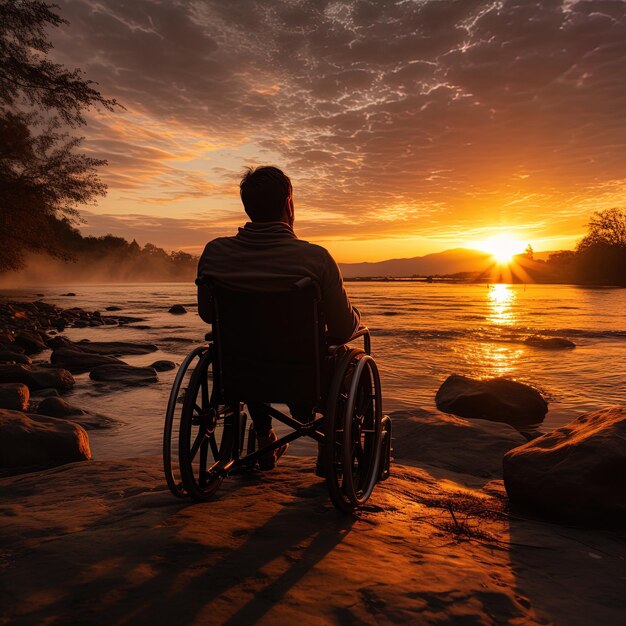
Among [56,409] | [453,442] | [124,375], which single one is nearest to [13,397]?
[56,409]

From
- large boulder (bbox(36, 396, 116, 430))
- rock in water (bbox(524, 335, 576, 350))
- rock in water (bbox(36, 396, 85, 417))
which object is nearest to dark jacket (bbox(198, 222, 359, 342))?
large boulder (bbox(36, 396, 116, 430))

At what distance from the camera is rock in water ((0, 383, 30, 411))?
20.3 ft

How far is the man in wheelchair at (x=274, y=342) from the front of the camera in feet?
Answer: 8.66

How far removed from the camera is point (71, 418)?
20.7ft

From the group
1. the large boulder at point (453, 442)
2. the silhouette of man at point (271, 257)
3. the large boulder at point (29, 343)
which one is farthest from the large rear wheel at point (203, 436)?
the large boulder at point (29, 343)

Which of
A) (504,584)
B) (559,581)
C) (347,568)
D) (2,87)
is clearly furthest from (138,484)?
(2,87)

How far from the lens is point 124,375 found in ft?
31.2

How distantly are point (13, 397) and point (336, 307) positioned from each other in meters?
5.43

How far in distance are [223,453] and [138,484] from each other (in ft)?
2.00

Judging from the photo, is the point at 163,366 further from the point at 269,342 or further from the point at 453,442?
the point at 269,342

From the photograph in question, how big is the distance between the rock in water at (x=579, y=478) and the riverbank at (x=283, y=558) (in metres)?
0.13

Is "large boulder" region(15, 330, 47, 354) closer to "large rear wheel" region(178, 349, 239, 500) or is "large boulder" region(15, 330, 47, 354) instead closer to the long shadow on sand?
"large rear wheel" region(178, 349, 239, 500)

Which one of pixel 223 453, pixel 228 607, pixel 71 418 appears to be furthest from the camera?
pixel 71 418

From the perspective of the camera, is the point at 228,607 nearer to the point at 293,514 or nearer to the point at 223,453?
the point at 293,514
